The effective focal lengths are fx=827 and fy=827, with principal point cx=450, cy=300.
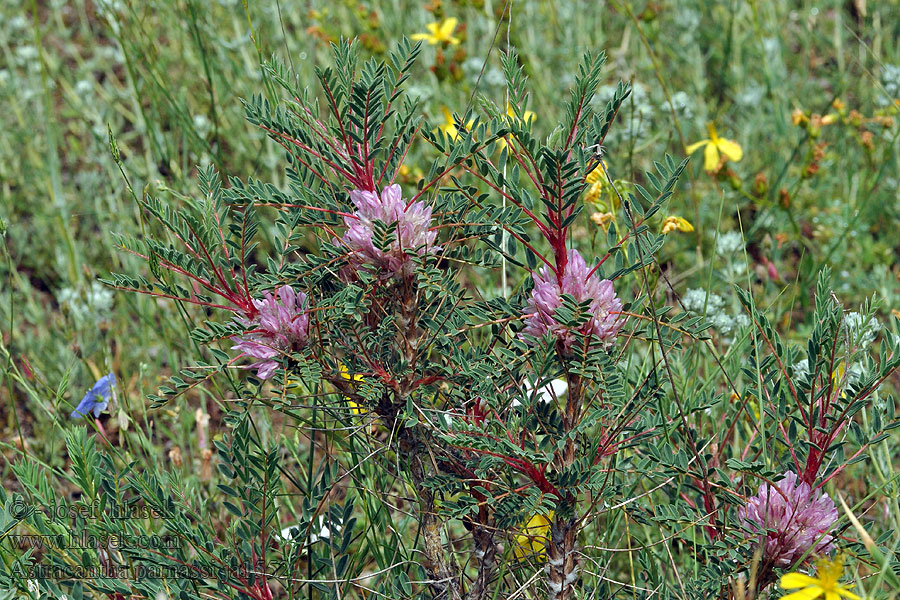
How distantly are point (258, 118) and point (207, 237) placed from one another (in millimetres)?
183

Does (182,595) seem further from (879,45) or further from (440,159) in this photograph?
(879,45)

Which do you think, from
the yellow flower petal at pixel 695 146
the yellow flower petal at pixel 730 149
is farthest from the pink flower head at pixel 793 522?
the yellow flower petal at pixel 730 149

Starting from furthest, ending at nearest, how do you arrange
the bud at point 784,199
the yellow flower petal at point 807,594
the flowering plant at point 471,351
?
1. the bud at point 784,199
2. the flowering plant at point 471,351
3. the yellow flower petal at point 807,594

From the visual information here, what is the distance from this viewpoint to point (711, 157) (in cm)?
228

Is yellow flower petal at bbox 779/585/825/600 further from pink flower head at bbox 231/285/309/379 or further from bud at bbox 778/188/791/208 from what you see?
bud at bbox 778/188/791/208

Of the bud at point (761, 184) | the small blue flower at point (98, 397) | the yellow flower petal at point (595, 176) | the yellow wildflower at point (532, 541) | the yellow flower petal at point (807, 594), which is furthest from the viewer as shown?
the bud at point (761, 184)

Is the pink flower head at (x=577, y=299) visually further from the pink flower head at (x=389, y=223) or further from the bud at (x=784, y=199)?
the bud at (x=784, y=199)

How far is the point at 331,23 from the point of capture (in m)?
3.73

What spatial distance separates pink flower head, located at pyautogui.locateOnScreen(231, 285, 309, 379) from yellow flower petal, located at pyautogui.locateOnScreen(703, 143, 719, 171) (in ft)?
4.84

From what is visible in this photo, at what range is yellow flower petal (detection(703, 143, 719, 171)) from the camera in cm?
225

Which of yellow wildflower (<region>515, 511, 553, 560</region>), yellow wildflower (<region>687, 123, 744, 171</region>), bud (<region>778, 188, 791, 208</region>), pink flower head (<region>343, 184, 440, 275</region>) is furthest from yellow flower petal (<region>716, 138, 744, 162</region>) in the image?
pink flower head (<region>343, 184, 440, 275</region>)

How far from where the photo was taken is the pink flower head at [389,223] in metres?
1.04

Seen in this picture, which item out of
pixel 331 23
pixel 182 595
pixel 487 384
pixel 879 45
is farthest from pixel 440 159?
pixel 331 23

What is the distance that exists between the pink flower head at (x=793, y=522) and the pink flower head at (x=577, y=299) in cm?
29
